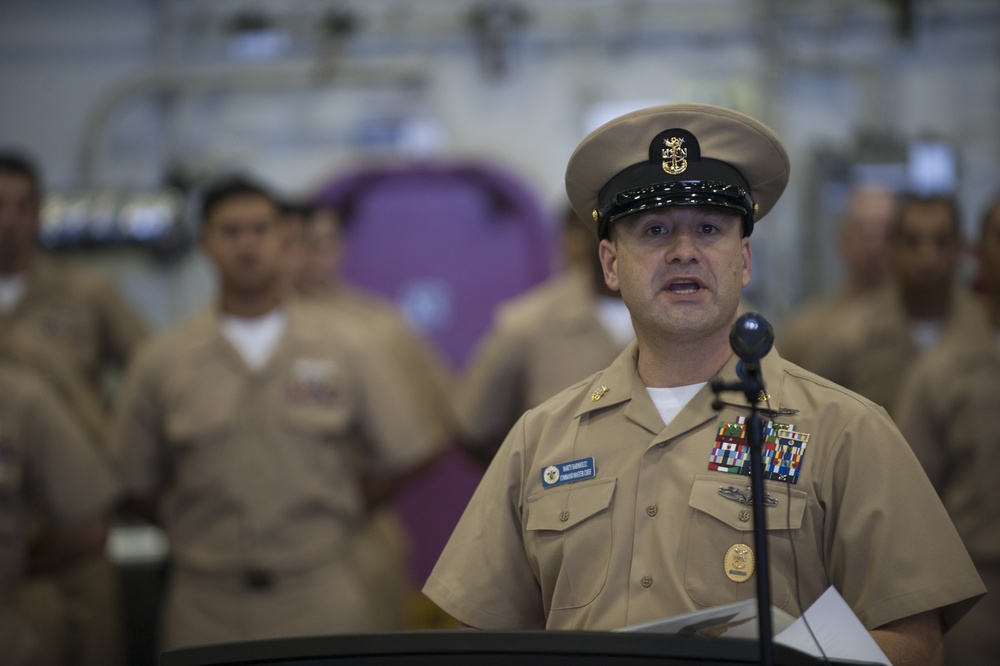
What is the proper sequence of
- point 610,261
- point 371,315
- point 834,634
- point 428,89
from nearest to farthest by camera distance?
point 834,634 → point 610,261 → point 371,315 → point 428,89

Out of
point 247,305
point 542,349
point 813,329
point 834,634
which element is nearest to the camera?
point 834,634

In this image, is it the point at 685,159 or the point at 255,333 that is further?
the point at 255,333

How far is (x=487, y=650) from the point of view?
4.95 ft

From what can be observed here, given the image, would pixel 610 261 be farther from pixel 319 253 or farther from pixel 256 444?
pixel 319 253

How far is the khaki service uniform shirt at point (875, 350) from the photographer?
4.39 m

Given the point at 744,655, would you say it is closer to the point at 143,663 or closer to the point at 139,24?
the point at 143,663

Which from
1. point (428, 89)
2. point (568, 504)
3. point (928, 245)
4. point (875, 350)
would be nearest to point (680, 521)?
point (568, 504)

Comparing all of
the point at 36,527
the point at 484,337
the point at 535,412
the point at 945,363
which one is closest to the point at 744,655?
the point at 535,412

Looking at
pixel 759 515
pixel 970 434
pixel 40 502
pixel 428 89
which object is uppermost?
pixel 428 89

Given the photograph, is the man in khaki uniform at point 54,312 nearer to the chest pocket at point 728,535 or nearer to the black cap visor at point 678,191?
the black cap visor at point 678,191

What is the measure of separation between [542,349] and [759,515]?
271cm

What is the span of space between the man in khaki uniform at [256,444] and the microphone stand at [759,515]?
2.37 metres

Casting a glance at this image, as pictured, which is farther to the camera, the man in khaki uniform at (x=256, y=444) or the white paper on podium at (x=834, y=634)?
the man in khaki uniform at (x=256, y=444)

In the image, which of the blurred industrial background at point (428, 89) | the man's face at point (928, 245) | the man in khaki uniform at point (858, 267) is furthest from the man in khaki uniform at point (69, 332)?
the man's face at point (928, 245)
